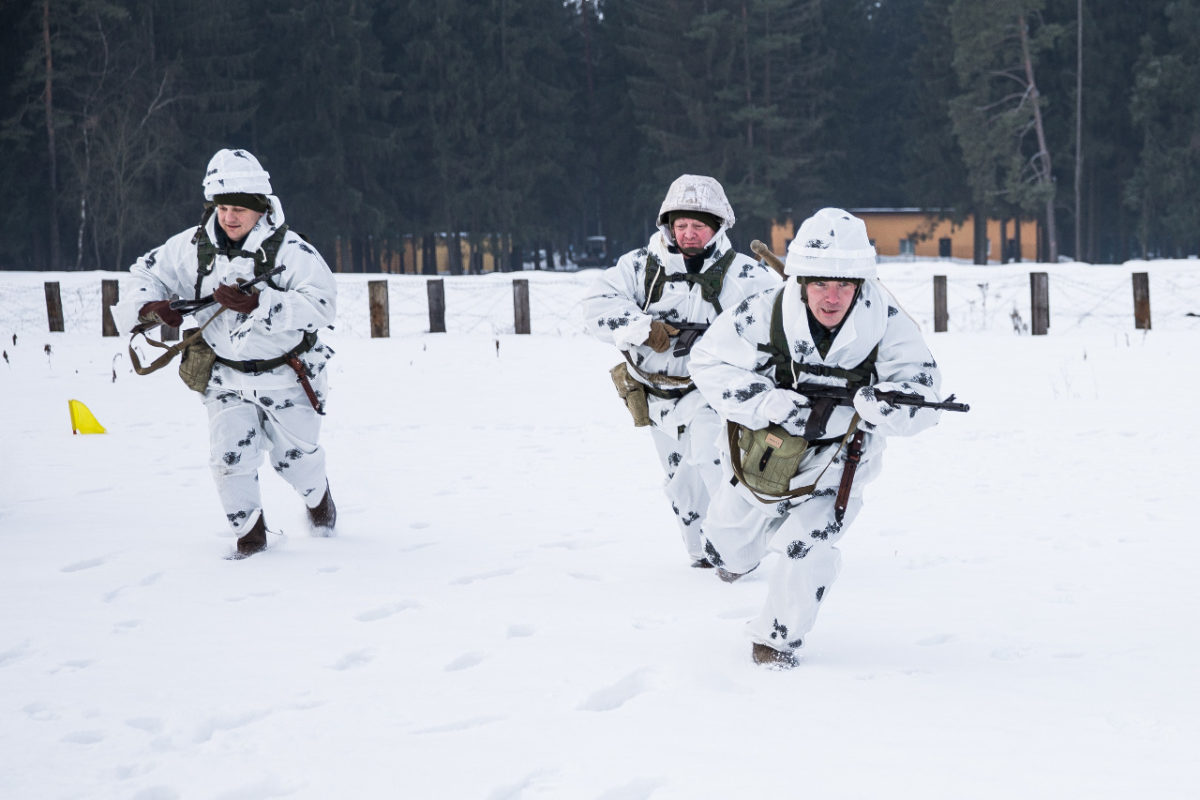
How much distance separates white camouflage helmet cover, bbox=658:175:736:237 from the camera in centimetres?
566

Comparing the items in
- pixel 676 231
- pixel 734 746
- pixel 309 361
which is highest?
pixel 676 231

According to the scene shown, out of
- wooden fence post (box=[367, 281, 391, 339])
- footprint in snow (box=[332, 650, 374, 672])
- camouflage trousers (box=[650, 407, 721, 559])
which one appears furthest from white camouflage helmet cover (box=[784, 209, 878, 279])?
wooden fence post (box=[367, 281, 391, 339])

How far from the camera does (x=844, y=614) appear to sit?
5164 mm

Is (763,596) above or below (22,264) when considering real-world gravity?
below

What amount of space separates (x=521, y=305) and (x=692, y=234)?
11.8 meters

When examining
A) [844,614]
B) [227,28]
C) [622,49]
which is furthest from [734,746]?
[622,49]

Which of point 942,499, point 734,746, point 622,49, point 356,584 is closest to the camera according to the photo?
point 734,746

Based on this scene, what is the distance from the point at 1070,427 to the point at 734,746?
6469 mm

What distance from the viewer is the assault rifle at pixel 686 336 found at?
570cm

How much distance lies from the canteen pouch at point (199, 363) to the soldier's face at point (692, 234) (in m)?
2.37

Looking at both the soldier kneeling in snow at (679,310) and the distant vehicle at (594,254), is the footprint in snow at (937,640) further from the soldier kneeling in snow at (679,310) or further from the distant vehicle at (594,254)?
the distant vehicle at (594,254)

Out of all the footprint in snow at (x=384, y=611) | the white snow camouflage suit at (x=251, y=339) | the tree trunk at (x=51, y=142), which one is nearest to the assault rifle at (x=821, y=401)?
the footprint in snow at (x=384, y=611)

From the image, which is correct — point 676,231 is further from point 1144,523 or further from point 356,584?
point 1144,523

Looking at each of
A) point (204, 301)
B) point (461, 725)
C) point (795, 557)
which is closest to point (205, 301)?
point (204, 301)
